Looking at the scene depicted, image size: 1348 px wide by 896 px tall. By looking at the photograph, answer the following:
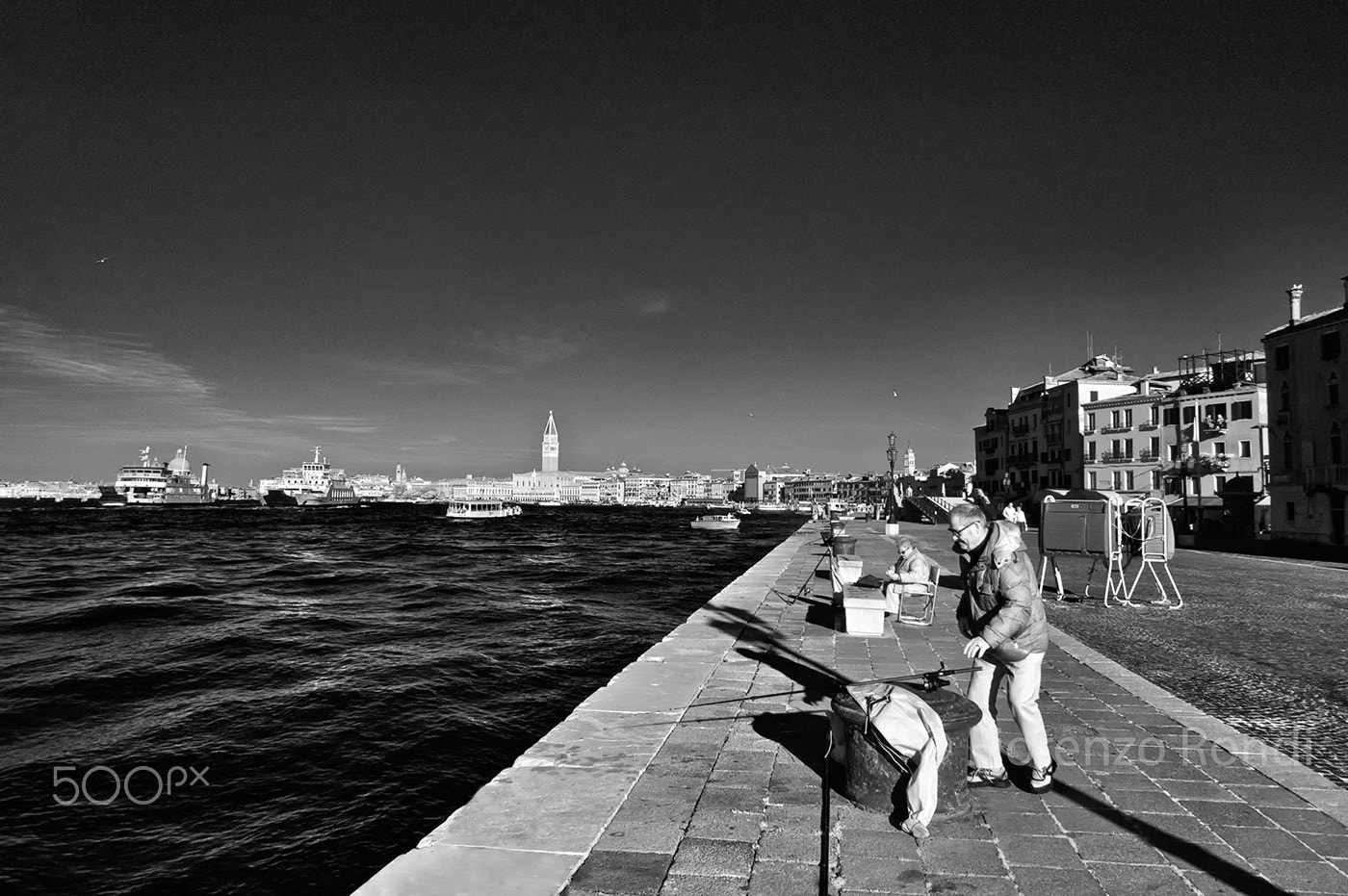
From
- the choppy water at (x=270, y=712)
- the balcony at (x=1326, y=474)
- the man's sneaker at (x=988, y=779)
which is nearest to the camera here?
the man's sneaker at (x=988, y=779)

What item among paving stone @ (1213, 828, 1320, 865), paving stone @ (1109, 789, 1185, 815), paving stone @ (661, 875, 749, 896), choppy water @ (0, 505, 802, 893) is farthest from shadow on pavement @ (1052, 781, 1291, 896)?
choppy water @ (0, 505, 802, 893)

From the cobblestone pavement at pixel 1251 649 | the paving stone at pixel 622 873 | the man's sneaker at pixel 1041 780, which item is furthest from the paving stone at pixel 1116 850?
the cobblestone pavement at pixel 1251 649

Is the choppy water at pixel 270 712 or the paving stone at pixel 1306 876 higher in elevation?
the paving stone at pixel 1306 876

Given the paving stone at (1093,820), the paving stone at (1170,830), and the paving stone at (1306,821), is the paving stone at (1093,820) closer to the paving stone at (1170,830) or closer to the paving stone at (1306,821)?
the paving stone at (1170,830)

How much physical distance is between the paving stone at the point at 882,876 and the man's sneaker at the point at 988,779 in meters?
1.19

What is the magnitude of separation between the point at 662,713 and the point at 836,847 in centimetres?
241

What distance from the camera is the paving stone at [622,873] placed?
333 cm

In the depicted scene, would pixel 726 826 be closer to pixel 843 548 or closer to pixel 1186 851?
pixel 1186 851

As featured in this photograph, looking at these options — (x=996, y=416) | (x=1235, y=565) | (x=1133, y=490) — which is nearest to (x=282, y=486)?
(x=996, y=416)

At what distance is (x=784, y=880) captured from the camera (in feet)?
11.2

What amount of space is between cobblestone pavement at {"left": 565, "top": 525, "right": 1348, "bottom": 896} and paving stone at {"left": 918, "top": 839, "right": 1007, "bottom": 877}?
0.01m

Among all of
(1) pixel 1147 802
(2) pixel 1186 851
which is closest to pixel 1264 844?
(2) pixel 1186 851

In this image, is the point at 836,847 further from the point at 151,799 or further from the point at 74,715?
the point at 74,715

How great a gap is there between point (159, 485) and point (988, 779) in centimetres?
21265
